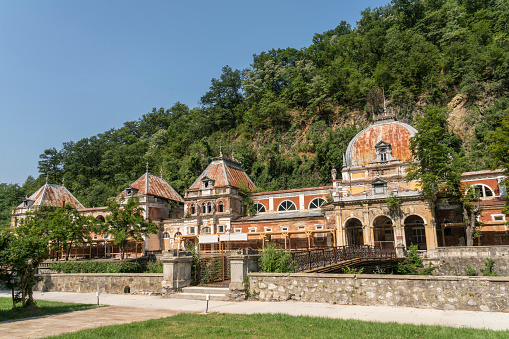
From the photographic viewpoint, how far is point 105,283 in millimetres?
18969

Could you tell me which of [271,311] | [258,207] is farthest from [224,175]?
[271,311]

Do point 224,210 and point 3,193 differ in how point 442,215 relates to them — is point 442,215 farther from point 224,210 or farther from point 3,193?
point 3,193

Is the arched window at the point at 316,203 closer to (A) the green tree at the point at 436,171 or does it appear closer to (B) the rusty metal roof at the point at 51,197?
(A) the green tree at the point at 436,171

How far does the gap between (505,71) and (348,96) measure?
20460 millimetres

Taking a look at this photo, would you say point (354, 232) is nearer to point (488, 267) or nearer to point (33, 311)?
point (488, 267)

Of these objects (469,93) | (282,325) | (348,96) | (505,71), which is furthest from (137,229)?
(505,71)

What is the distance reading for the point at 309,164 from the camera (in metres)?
51.7

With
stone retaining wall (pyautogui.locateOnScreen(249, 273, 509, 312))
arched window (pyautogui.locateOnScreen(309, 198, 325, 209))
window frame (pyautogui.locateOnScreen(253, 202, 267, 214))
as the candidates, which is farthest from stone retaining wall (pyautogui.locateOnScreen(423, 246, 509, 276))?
window frame (pyautogui.locateOnScreen(253, 202, 267, 214))

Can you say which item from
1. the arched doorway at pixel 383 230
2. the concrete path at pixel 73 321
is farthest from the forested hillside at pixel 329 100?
the concrete path at pixel 73 321

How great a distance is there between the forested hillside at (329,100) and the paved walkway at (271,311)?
34343mm

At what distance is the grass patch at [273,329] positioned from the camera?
8.41 metres

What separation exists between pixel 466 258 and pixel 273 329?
79.4 feet

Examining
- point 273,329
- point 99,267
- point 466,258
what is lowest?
point 273,329

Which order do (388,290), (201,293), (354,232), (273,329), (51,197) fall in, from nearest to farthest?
(273,329) → (388,290) → (201,293) → (354,232) → (51,197)
